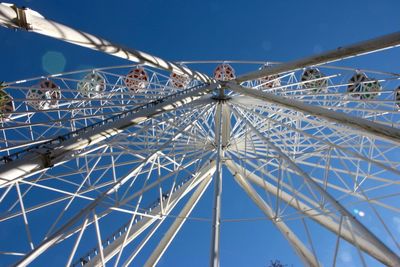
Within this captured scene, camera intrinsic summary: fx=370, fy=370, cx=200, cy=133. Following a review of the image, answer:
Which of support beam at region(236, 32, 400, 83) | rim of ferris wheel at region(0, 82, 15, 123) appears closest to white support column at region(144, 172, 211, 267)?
support beam at region(236, 32, 400, 83)

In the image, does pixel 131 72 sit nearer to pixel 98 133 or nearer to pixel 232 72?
pixel 232 72

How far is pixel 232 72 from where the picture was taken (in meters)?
27.5

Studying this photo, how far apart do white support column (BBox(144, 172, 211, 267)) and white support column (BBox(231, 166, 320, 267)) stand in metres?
1.87

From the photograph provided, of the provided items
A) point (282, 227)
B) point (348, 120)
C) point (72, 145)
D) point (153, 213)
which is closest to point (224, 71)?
point (153, 213)

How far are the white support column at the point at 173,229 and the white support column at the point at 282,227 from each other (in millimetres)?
1871

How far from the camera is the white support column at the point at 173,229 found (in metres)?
14.7

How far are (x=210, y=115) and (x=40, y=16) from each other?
13.2 metres

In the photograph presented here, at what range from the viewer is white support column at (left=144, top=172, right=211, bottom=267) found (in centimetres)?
1475

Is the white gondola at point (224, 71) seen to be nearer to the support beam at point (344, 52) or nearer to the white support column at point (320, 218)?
the white support column at point (320, 218)

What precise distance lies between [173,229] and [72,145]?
710 cm

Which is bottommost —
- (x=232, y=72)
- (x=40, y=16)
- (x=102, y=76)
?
(x=40, y=16)

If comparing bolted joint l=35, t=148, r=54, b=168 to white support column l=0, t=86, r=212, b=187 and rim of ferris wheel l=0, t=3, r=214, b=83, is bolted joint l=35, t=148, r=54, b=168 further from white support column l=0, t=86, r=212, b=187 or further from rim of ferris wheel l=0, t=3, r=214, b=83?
rim of ferris wheel l=0, t=3, r=214, b=83

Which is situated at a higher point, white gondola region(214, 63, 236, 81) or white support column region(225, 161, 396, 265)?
white gondola region(214, 63, 236, 81)

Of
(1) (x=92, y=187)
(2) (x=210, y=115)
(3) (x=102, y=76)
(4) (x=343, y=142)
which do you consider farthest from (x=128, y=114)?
(3) (x=102, y=76)
